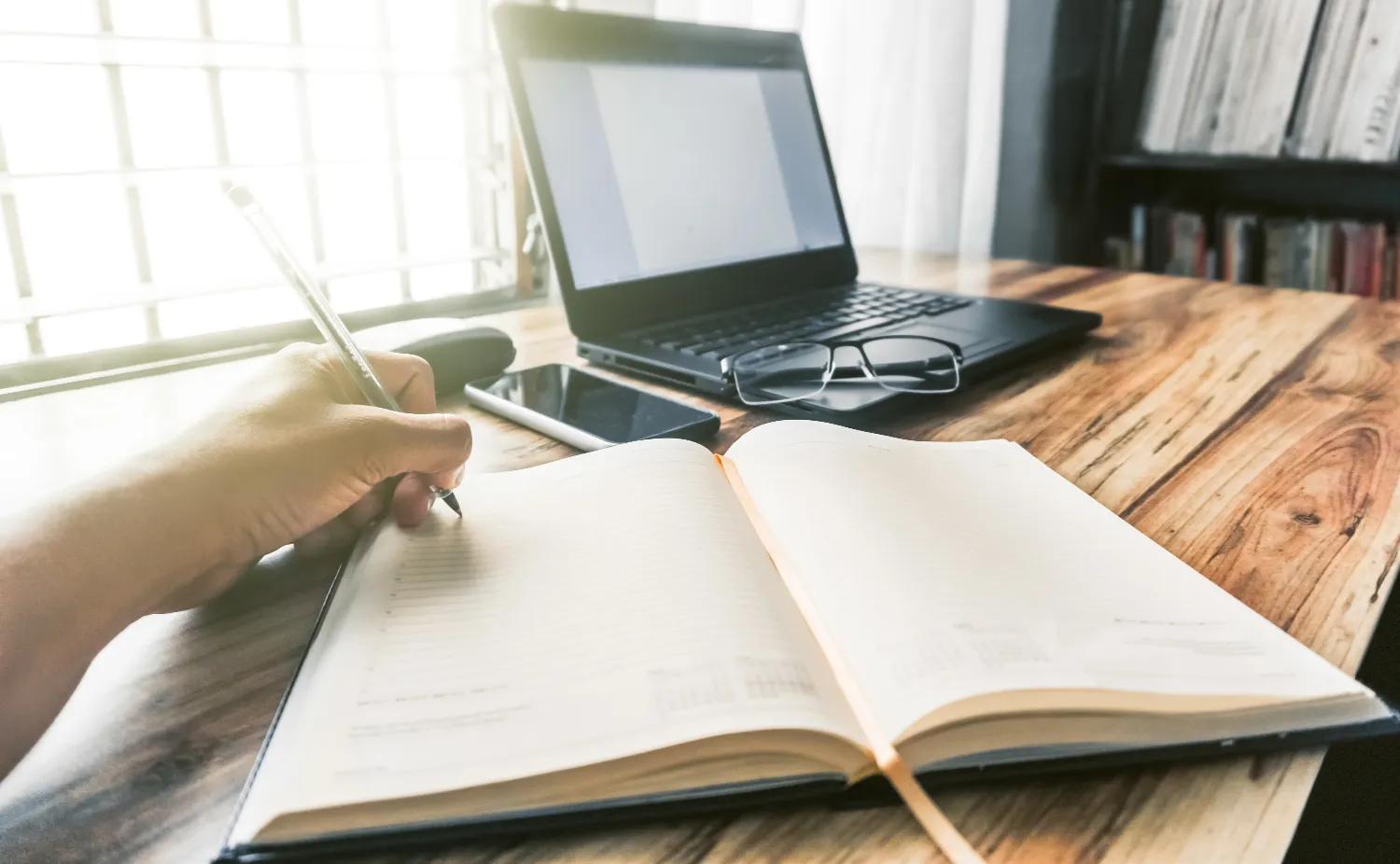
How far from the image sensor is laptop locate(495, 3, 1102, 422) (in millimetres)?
778

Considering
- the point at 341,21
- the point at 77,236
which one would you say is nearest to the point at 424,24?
the point at 341,21

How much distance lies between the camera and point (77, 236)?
129 cm

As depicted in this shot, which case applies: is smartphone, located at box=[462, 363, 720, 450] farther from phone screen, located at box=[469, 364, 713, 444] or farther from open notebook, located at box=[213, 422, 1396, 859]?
open notebook, located at box=[213, 422, 1396, 859]

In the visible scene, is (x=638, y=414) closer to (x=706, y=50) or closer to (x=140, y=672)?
(x=140, y=672)

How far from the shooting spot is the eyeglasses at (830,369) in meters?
0.68

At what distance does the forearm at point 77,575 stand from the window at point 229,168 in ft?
2.61

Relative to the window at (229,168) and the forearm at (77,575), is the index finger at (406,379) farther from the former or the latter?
the window at (229,168)

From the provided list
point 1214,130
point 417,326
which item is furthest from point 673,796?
point 1214,130

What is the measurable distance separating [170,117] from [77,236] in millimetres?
229

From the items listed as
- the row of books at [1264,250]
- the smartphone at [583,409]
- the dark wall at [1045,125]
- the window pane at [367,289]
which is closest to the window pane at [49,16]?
the window pane at [367,289]

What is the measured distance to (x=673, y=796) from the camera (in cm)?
29

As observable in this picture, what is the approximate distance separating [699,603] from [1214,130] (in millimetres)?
1608

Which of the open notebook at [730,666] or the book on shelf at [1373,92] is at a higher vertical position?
the book on shelf at [1373,92]

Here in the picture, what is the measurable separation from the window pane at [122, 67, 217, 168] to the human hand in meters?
1.04
